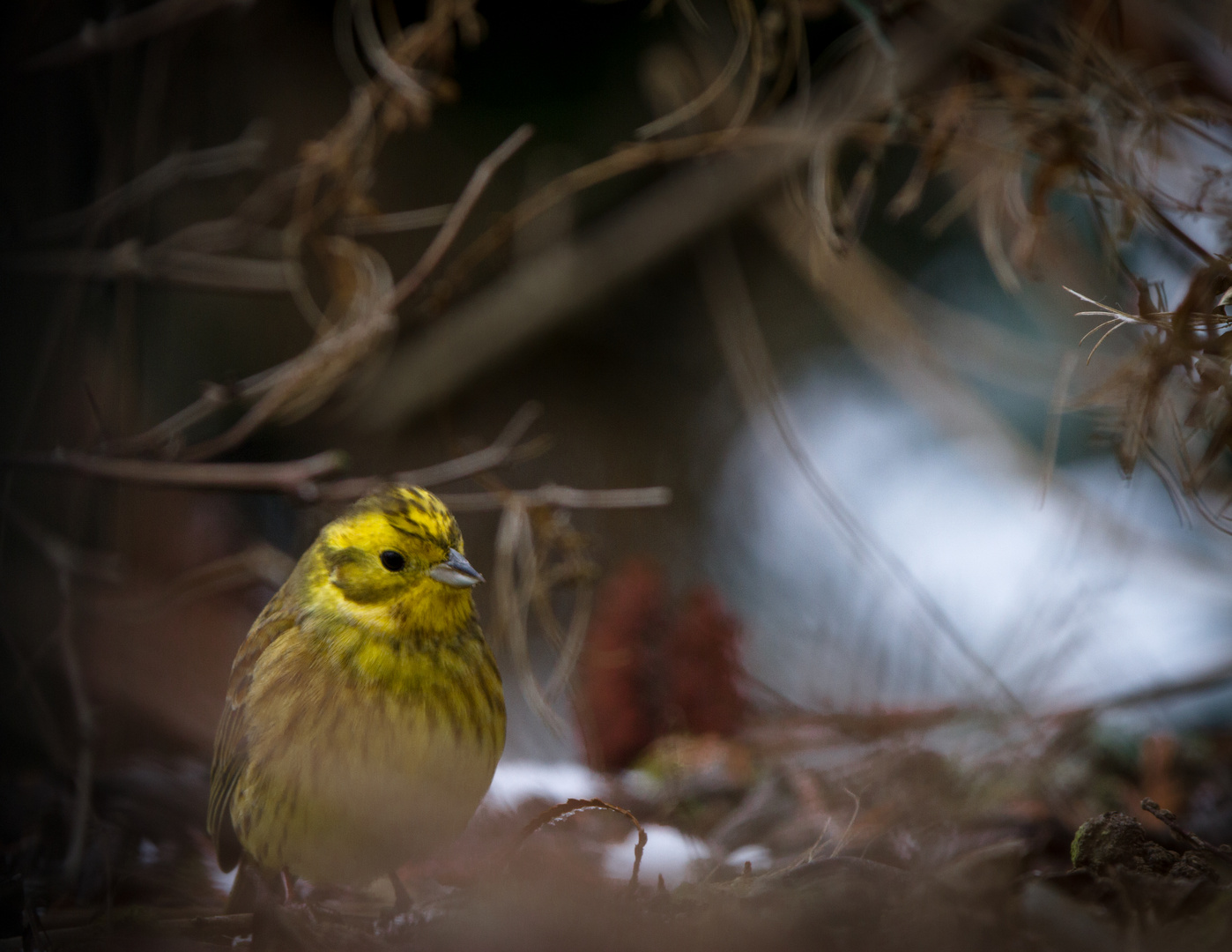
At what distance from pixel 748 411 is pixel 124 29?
6.37ft

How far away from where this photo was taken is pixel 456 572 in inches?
43.4

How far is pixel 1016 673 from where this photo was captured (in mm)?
1553

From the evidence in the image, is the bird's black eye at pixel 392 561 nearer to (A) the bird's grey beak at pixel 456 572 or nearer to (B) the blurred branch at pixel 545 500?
(A) the bird's grey beak at pixel 456 572

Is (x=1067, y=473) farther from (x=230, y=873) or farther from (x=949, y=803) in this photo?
(x=230, y=873)

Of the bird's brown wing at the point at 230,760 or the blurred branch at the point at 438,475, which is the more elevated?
the blurred branch at the point at 438,475

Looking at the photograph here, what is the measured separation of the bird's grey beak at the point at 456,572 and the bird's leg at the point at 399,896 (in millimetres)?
334

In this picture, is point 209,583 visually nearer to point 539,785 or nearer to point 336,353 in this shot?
point 336,353

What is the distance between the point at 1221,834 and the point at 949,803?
0.94 ft

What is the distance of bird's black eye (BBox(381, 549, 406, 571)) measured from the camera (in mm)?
1129

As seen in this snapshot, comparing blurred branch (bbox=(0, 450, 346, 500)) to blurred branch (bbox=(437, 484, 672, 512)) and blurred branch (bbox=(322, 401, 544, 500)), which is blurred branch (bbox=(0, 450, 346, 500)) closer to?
blurred branch (bbox=(322, 401, 544, 500))

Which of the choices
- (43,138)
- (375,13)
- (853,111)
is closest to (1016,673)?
(853,111)

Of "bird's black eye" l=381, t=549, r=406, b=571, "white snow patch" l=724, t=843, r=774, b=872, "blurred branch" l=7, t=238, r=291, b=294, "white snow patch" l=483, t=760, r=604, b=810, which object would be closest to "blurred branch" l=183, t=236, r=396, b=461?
"blurred branch" l=7, t=238, r=291, b=294

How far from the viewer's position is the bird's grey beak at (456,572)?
3.51 feet

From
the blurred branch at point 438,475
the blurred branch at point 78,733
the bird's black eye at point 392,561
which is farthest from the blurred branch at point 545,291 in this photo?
the bird's black eye at point 392,561
